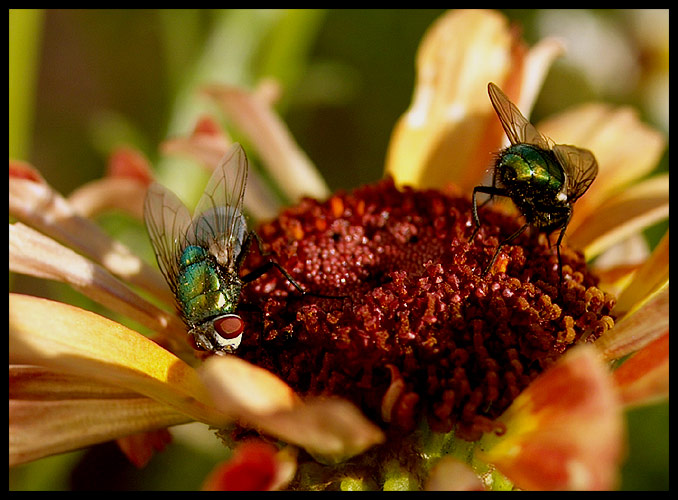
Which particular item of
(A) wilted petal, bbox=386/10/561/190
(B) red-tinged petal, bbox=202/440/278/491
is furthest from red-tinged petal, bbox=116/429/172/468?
(A) wilted petal, bbox=386/10/561/190

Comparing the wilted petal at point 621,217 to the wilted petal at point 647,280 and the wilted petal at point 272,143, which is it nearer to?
the wilted petal at point 647,280

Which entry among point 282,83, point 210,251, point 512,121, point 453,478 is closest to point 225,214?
point 210,251

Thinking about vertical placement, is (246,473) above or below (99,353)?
below

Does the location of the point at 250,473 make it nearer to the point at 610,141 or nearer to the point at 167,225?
the point at 167,225

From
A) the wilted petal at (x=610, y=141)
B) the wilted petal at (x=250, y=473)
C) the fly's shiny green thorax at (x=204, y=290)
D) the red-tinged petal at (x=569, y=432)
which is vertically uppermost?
the wilted petal at (x=610, y=141)

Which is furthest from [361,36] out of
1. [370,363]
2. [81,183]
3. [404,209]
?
[370,363]

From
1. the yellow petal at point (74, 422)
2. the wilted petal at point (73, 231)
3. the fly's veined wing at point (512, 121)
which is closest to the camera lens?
the yellow petal at point (74, 422)

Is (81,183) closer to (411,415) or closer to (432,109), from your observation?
(432,109)

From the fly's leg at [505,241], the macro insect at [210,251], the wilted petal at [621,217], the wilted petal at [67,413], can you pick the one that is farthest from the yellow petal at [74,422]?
the wilted petal at [621,217]
